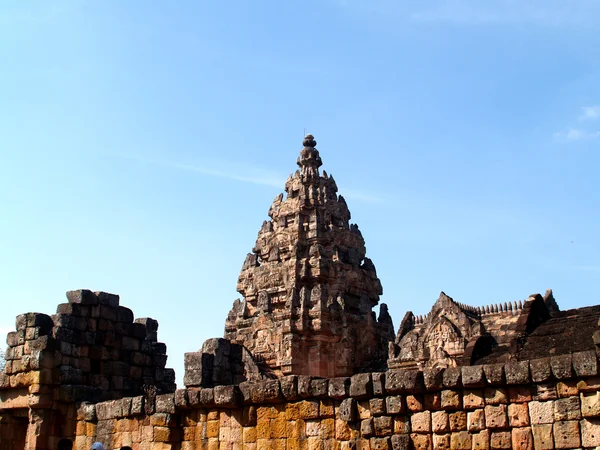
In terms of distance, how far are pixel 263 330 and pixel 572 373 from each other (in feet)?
93.4

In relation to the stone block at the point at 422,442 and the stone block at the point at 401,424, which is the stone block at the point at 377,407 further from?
the stone block at the point at 422,442

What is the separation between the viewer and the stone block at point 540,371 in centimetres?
774

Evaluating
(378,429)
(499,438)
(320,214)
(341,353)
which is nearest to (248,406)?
(378,429)

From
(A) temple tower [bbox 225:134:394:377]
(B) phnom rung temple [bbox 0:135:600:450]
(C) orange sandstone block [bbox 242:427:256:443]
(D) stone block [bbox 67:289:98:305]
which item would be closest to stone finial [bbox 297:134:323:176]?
(A) temple tower [bbox 225:134:394:377]

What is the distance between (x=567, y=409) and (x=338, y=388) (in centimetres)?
260

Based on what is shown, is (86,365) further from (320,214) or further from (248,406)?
(320,214)

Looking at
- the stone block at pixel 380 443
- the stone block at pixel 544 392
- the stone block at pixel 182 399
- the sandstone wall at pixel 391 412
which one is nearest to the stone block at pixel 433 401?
the sandstone wall at pixel 391 412

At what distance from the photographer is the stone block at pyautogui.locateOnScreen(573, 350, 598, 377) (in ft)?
24.3

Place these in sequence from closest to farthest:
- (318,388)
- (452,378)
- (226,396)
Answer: (452,378), (318,388), (226,396)

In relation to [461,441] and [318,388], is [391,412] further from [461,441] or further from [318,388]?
[318,388]

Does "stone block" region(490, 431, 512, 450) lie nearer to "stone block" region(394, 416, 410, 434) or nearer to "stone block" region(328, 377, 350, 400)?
"stone block" region(394, 416, 410, 434)

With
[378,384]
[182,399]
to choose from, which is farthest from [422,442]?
[182,399]

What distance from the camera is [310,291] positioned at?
35.5 meters

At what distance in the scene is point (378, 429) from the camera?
8719 mm
